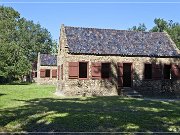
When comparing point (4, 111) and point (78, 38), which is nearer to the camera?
point (4, 111)

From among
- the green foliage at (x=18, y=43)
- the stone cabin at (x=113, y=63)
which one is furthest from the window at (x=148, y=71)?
the green foliage at (x=18, y=43)

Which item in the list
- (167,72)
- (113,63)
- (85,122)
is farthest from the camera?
(167,72)

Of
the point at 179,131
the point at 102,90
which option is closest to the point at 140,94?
the point at 102,90

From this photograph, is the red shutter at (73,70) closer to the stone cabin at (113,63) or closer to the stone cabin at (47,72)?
the stone cabin at (113,63)

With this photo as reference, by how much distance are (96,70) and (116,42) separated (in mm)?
3642

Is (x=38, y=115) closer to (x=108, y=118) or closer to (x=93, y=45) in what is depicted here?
(x=108, y=118)

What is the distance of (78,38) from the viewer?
1154 inches

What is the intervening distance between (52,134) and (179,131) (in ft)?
15.0

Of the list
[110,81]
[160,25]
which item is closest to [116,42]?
[110,81]

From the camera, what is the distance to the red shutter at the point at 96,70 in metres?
28.4

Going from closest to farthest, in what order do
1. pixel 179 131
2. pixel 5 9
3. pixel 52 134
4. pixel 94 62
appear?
pixel 52 134, pixel 179 131, pixel 94 62, pixel 5 9

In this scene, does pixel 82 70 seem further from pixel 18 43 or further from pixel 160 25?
pixel 160 25

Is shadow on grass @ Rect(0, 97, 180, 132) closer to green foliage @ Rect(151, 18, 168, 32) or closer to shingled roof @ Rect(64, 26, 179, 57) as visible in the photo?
shingled roof @ Rect(64, 26, 179, 57)

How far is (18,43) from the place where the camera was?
6644 cm
